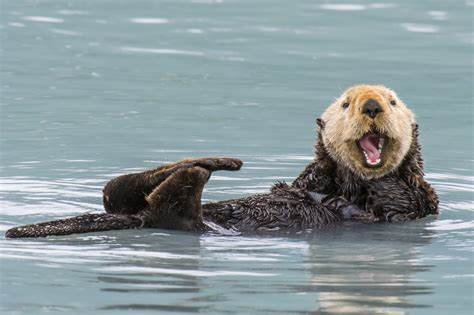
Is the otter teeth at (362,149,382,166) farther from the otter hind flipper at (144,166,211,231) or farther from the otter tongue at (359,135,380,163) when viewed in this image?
the otter hind flipper at (144,166,211,231)

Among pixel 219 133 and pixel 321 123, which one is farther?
pixel 219 133

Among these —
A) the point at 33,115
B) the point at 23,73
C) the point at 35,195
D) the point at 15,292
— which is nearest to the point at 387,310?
the point at 15,292

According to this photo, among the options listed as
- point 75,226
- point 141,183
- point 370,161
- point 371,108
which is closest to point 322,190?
point 370,161

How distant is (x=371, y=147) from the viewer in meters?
7.55

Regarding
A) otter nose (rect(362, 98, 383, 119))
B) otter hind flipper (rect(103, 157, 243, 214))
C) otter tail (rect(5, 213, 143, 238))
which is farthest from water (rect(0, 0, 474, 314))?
otter nose (rect(362, 98, 383, 119))

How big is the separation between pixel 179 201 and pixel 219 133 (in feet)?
11.2

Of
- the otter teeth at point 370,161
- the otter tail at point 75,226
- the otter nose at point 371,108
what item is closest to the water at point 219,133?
the otter tail at point 75,226

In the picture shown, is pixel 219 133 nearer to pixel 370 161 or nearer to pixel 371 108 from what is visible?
pixel 370 161

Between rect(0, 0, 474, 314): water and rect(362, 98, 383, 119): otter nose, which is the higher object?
rect(362, 98, 383, 119): otter nose

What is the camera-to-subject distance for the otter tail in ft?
22.2

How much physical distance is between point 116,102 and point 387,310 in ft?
20.1

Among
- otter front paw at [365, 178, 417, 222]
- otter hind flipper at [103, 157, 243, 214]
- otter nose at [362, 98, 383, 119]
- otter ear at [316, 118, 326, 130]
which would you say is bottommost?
otter front paw at [365, 178, 417, 222]

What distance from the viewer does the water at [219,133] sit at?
19.5ft

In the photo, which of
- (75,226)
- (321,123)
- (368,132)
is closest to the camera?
(75,226)
